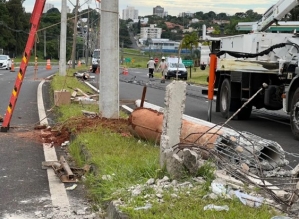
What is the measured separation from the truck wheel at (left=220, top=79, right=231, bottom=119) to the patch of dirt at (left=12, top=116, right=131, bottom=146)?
5042 mm

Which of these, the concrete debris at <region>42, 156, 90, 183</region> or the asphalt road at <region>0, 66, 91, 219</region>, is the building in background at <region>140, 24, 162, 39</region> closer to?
the asphalt road at <region>0, 66, 91, 219</region>

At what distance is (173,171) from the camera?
5.61 m

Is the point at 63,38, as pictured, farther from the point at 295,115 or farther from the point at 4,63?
the point at 4,63

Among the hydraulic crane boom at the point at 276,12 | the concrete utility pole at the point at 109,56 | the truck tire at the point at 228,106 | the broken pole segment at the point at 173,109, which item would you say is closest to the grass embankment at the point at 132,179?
the broken pole segment at the point at 173,109

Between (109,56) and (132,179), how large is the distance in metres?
4.33

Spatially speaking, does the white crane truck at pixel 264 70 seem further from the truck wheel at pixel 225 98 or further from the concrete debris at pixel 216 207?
the concrete debris at pixel 216 207

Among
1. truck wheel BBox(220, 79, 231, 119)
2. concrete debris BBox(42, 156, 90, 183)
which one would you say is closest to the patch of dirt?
concrete debris BBox(42, 156, 90, 183)

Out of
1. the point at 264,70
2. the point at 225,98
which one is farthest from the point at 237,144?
the point at 225,98

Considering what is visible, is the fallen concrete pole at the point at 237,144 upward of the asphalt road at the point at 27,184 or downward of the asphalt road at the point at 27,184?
upward

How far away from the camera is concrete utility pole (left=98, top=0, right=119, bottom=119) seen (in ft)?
31.7

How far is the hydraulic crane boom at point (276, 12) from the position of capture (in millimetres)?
13241

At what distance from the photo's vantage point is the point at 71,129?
934 centimetres

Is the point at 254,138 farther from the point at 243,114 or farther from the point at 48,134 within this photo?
the point at 243,114

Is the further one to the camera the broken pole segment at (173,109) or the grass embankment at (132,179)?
the broken pole segment at (173,109)
